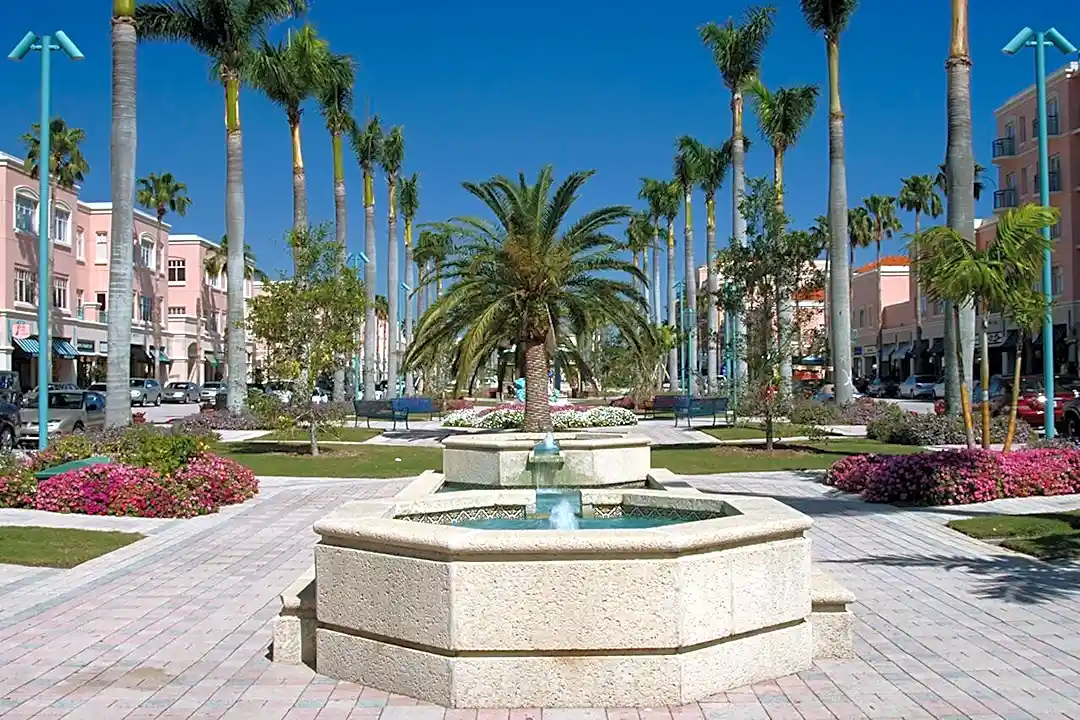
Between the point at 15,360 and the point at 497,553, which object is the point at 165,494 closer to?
the point at 497,553

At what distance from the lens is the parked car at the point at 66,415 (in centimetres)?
2911

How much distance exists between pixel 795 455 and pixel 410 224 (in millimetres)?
54047

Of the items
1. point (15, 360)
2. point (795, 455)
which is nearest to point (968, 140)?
point (795, 455)

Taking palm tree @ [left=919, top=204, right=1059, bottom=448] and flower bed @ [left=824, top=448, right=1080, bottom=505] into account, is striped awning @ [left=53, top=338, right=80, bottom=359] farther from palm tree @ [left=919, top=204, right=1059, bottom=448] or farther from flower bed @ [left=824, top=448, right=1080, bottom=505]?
palm tree @ [left=919, top=204, right=1059, bottom=448]

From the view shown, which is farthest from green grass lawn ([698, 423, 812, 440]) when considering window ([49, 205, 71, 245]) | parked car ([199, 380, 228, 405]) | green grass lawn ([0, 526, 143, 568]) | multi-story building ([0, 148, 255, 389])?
window ([49, 205, 71, 245])

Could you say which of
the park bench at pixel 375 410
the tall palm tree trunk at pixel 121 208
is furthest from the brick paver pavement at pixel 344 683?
the park bench at pixel 375 410

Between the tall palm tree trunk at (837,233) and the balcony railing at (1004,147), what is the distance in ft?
79.5

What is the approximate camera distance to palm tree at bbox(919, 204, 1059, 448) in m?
14.8

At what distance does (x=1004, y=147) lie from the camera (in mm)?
54938

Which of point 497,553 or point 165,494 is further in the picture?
point 165,494

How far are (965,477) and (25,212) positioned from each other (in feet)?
173

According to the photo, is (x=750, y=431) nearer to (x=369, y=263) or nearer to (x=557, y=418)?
(x=557, y=418)

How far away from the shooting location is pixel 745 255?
77.8ft

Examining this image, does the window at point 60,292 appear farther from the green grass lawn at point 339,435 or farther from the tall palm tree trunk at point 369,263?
the green grass lawn at point 339,435
